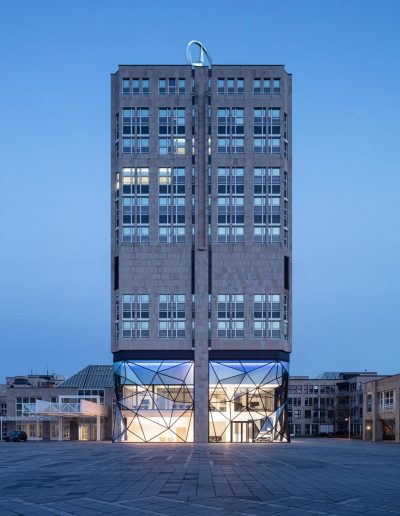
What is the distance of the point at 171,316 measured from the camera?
3829 inches

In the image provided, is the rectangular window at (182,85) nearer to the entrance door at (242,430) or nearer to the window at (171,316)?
the window at (171,316)

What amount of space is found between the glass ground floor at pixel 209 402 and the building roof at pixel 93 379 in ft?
72.5

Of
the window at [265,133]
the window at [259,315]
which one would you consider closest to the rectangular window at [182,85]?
the window at [265,133]

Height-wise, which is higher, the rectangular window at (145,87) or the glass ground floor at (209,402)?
the rectangular window at (145,87)

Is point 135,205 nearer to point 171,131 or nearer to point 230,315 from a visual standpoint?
point 171,131

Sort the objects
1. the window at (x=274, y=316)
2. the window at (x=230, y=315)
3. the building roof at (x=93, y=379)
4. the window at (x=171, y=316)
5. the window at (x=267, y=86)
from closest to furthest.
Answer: the window at (x=230, y=315)
the window at (x=274, y=316)
the window at (x=171, y=316)
the window at (x=267, y=86)
the building roof at (x=93, y=379)

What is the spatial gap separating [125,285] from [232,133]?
26.4 metres

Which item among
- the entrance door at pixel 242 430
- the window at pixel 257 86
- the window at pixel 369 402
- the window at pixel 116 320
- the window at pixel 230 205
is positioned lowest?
the entrance door at pixel 242 430

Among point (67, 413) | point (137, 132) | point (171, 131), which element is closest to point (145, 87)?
point (137, 132)

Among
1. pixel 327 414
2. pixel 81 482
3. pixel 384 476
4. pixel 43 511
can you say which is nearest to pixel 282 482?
pixel 384 476

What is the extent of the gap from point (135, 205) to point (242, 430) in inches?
1358

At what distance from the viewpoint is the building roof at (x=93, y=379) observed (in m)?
119

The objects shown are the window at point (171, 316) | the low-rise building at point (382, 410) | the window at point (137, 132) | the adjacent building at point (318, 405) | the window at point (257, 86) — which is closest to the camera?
the low-rise building at point (382, 410)

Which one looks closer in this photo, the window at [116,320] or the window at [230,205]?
the window at [230,205]
